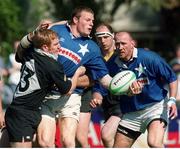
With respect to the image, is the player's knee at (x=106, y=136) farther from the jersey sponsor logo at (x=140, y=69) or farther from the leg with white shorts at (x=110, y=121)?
the jersey sponsor logo at (x=140, y=69)

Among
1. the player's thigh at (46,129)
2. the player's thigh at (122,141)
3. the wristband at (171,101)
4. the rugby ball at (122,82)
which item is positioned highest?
the rugby ball at (122,82)

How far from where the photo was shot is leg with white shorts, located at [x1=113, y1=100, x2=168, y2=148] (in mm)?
10078

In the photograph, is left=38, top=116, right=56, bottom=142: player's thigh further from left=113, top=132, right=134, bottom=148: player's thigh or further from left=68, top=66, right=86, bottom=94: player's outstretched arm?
left=113, top=132, right=134, bottom=148: player's thigh

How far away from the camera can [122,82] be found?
9.88m

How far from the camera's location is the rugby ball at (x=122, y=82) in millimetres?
9852

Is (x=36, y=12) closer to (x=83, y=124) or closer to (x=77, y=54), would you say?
(x=83, y=124)

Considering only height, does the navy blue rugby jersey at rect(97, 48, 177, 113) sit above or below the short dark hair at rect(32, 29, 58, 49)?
below

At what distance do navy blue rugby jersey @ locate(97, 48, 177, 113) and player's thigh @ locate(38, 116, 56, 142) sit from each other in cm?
112

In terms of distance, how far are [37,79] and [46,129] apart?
2.81 ft

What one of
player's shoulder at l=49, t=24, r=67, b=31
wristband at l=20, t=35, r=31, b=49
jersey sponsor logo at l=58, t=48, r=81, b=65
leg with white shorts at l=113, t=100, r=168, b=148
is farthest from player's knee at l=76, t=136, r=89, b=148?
wristband at l=20, t=35, r=31, b=49

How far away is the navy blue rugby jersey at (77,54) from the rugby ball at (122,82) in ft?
1.00

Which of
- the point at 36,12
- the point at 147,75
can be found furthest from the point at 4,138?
the point at 36,12

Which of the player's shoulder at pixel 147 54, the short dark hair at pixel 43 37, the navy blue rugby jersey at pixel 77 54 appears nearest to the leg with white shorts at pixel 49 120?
the navy blue rugby jersey at pixel 77 54

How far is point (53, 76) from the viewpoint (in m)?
9.32
